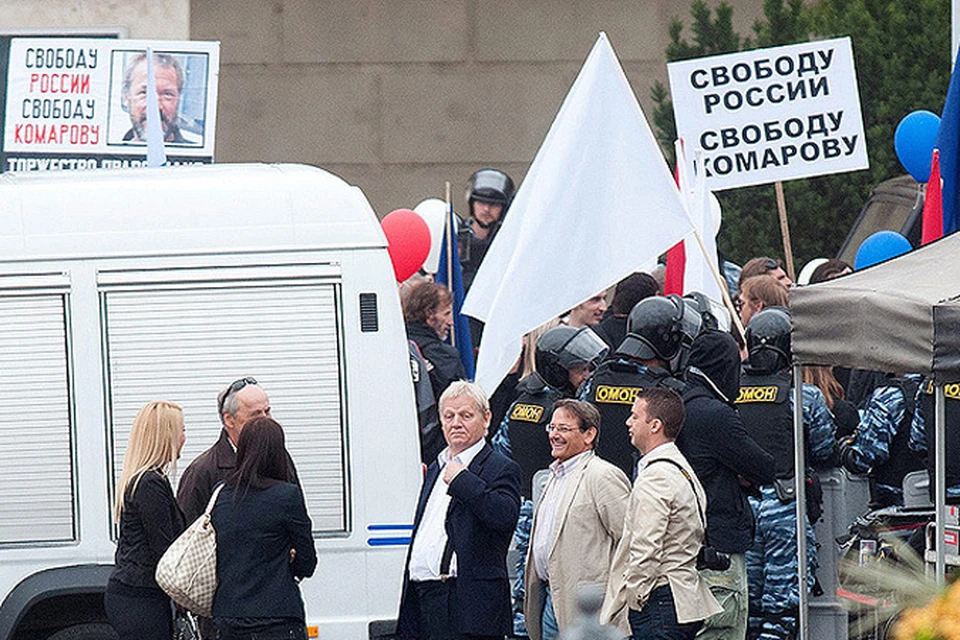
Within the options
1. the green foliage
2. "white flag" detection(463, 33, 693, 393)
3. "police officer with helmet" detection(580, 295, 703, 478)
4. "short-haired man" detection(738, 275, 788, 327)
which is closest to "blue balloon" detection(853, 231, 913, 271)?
"short-haired man" detection(738, 275, 788, 327)

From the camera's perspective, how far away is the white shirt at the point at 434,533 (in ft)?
26.3

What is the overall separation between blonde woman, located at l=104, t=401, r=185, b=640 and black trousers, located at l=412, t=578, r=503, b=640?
1071 millimetres

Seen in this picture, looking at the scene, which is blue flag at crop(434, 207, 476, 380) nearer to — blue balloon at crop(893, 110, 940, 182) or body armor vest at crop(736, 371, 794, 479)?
body armor vest at crop(736, 371, 794, 479)

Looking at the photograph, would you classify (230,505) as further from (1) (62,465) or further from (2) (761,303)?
(2) (761,303)

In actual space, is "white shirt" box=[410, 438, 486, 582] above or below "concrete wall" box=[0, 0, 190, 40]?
below

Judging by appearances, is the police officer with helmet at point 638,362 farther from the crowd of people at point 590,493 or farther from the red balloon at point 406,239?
the red balloon at point 406,239

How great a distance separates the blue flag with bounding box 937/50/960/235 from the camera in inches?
365

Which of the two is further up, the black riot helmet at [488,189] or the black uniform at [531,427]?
the black riot helmet at [488,189]

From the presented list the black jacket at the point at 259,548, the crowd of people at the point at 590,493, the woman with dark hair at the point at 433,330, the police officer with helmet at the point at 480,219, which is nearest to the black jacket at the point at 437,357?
the woman with dark hair at the point at 433,330

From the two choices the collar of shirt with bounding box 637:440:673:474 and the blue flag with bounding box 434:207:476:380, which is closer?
the collar of shirt with bounding box 637:440:673:474

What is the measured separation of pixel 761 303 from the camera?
9977 mm

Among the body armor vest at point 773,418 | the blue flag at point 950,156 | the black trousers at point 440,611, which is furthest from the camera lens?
the blue flag at point 950,156

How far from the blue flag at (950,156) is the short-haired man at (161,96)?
5079 millimetres

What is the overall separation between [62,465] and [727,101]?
5747 mm
